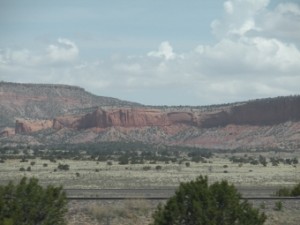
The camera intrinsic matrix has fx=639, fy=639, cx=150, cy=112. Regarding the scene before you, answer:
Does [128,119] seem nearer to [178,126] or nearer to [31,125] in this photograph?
[178,126]

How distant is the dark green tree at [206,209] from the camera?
54.1 feet

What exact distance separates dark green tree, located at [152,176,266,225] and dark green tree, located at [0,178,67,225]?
9.09 feet

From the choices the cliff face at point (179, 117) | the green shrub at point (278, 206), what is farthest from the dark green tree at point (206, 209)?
the cliff face at point (179, 117)

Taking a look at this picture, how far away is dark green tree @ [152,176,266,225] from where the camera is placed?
16.5 m

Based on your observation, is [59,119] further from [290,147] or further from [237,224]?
[237,224]

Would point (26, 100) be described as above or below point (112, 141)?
above

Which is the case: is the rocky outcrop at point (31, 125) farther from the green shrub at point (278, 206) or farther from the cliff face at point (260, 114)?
the green shrub at point (278, 206)

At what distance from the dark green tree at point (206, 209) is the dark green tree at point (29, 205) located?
2770mm

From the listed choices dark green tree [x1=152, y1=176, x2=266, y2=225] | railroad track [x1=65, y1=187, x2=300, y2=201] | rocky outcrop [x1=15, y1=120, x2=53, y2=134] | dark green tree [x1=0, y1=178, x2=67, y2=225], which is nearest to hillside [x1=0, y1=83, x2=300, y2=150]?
rocky outcrop [x1=15, y1=120, x2=53, y2=134]

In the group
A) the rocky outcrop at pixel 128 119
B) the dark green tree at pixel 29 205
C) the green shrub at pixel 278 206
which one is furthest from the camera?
the rocky outcrop at pixel 128 119

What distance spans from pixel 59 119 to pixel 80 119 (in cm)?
549

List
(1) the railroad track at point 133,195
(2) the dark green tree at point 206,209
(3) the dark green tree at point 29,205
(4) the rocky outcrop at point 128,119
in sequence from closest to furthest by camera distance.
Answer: (3) the dark green tree at point 29,205 → (2) the dark green tree at point 206,209 → (1) the railroad track at point 133,195 → (4) the rocky outcrop at point 128,119

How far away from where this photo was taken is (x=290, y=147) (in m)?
127

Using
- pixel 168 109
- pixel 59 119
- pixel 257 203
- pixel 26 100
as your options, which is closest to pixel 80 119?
pixel 59 119
